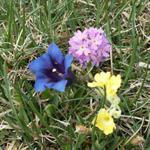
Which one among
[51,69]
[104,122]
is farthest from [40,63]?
[104,122]

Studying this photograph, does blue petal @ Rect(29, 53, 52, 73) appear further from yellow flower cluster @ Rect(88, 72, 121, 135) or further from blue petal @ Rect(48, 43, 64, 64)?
yellow flower cluster @ Rect(88, 72, 121, 135)

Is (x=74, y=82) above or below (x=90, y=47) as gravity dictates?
below

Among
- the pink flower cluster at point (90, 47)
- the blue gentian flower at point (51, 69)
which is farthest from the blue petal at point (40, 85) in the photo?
the pink flower cluster at point (90, 47)

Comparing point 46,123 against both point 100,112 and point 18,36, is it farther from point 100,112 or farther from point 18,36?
point 18,36

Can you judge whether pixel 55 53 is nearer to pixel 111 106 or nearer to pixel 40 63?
pixel 40 63

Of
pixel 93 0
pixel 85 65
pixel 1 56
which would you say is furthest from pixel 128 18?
pixel 1 56

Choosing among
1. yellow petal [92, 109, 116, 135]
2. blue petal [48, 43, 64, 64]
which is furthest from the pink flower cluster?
yellow petal [92, 109, 116, 135]

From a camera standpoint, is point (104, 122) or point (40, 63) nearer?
point (104, 122)
